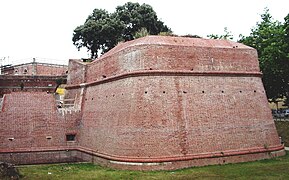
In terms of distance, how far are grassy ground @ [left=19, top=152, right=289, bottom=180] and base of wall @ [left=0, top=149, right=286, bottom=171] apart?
0.34 m

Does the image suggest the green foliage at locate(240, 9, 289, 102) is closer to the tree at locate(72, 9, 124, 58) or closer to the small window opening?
the tree at locate(72, 9, 124, 58)

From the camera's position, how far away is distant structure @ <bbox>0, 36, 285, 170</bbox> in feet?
47.4

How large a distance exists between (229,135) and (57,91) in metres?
16.7

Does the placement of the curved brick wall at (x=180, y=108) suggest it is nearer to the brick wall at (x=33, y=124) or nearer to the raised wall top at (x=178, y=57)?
the raised wall top at (x=178, y=57)

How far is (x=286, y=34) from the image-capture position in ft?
67.8

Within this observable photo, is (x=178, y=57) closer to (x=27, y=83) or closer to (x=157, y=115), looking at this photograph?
(x=157, y=115)

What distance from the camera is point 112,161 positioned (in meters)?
15.0

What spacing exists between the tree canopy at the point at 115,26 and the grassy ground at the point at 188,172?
760 inches

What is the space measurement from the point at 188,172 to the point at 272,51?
1279 centimetres

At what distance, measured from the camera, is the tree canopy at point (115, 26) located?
3256 centimetres

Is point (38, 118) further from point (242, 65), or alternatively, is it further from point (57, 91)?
point (242, 65)

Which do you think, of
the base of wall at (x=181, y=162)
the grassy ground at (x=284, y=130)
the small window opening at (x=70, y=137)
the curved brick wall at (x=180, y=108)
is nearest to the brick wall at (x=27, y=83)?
the small window opening at (x=70, y=137)

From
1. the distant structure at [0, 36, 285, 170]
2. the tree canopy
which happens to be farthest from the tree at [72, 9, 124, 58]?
the distant structure at [0, 36, 285, 170]

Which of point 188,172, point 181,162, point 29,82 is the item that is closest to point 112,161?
point 181,162
